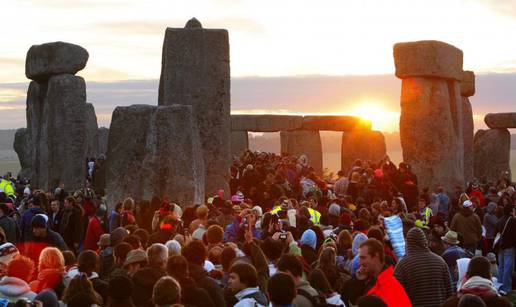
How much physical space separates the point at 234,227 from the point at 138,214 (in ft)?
4.94

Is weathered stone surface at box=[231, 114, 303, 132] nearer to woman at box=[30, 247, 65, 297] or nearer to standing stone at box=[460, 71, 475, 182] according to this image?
standing stone at box=[460, 71, 475, 182]

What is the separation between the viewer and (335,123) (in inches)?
1384

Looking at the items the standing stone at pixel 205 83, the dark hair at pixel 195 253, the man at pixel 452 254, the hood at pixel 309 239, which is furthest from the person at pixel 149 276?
the standing stone at pixel 205 83

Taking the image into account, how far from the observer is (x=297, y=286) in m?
6.79

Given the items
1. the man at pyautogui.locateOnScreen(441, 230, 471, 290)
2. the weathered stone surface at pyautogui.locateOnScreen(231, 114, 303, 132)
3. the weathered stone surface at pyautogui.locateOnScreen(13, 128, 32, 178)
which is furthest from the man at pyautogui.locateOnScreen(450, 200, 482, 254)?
the weathered stone surface at pyautogui.locateOnScreen(231, 114, 303, 132)

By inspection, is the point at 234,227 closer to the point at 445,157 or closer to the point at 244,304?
the point at 244,304

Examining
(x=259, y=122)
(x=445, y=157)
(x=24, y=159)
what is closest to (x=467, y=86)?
(x=445, y=157)

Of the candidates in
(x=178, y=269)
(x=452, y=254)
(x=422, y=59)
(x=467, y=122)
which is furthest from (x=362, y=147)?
(x=178, y=269)

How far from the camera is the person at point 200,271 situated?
6.89m

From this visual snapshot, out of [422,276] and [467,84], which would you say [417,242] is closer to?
[422,276]

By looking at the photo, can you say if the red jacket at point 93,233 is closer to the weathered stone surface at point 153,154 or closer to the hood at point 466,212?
the weathered stone surface at point 153,154

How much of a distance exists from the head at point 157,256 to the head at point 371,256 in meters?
1.54

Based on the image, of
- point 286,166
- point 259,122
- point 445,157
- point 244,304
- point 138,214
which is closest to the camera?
point 244,304

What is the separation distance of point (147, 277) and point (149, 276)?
0.02 m
